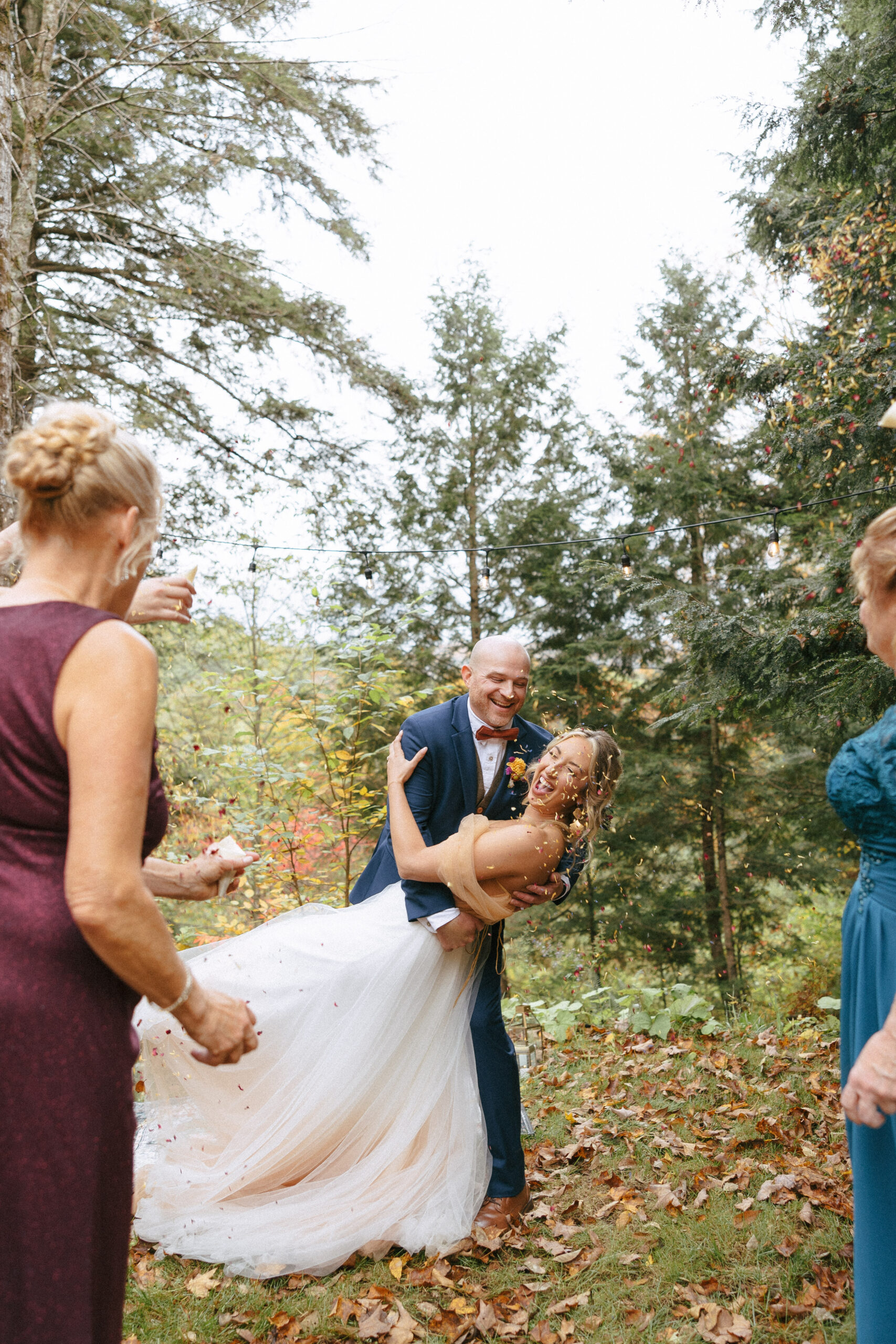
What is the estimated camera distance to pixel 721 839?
11.3m

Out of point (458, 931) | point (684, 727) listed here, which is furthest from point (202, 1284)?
point (684, 727)

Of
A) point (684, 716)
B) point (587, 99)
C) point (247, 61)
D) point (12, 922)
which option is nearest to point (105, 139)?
point (247, 61)

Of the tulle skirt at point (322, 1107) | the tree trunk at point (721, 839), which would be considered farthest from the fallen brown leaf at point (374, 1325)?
the tree trunk at point (721, 839)

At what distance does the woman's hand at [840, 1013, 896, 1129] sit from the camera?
1699 millimetres

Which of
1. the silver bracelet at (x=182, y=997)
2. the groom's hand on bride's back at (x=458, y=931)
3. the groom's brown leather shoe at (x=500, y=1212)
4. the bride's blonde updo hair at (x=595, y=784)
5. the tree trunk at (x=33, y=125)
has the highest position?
the tree trunk at (x=33, y=125)

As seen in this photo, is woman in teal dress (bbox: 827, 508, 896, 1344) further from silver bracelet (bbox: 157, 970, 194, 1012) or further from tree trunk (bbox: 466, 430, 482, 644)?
tree trunk (bbox: 466, 430, 482, 644)

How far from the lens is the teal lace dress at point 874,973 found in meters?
2.03

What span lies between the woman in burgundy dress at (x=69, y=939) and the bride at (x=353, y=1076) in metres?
1.84

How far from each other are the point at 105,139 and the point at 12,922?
917cm

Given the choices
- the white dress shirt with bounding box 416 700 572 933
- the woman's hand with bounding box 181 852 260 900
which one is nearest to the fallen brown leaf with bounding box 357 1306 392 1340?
the white dress shirt with bounding box 416 700 572 933

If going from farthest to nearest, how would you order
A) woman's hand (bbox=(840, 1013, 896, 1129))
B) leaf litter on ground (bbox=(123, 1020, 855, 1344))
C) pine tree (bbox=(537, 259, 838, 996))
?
1. pine tree (bbox=(537, 259, 838, 996))
2. leaf litter on ground (bbox=(123, 1020, 855, 1344))
3. woman's hand (bbox=(840, 1013, 896, 1129))

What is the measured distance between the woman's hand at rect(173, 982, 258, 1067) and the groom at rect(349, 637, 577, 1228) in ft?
6.10

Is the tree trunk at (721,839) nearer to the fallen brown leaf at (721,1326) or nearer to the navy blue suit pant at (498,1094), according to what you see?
the navy blue suit pant at (498,1094)

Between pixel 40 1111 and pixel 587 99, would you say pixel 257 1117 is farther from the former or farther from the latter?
pixel 587 99
